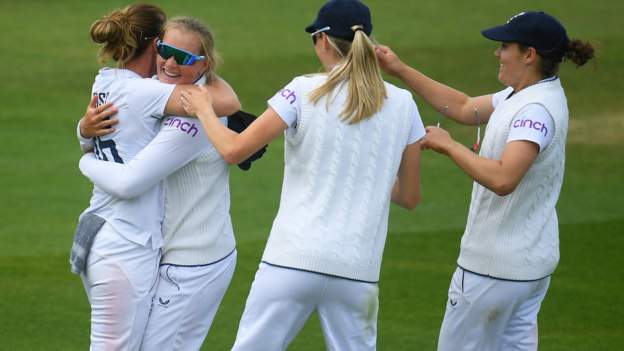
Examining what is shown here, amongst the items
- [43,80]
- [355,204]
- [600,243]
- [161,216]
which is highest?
[355,204]

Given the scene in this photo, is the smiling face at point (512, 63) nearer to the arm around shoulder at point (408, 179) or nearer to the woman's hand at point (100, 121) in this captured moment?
the arm around shoulder at point (408, 179)

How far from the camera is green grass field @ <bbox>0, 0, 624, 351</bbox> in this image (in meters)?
8.42

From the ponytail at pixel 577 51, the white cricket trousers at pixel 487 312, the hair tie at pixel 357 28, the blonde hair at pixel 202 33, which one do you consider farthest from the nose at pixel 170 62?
the ponytail at pixel 577 51

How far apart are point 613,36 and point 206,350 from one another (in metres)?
14.6

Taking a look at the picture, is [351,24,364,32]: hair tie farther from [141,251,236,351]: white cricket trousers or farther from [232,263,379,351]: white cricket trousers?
[141,251,236,351]: white cricket trousers

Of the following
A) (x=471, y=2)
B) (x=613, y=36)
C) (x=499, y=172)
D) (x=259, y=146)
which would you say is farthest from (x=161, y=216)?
(x=471, y=2)

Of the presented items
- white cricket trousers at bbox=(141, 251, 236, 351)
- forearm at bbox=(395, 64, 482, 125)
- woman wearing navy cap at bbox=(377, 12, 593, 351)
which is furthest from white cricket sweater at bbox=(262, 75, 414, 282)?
forearm at bbox=(395, 64, 482, 125)

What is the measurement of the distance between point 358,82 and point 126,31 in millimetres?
1112

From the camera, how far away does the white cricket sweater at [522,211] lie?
207 inches

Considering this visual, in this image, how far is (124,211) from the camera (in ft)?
17.2

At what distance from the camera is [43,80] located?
1698 cm

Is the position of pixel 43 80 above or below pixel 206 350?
below

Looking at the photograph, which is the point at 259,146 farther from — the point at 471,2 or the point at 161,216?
the point at 471,2

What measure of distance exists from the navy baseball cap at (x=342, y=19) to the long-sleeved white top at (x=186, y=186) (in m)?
0.77
